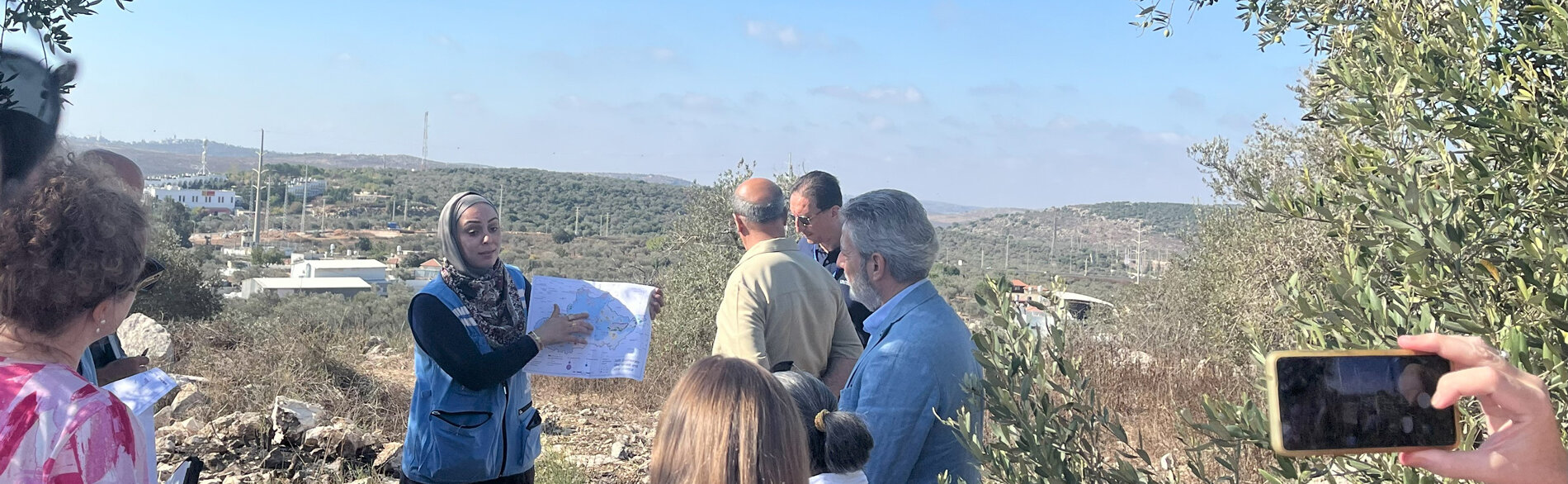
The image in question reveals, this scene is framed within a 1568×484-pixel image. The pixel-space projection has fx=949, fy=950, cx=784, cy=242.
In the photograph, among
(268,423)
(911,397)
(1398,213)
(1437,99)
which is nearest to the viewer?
(1398,213)

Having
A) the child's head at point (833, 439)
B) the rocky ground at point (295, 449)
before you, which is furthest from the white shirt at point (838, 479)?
the rocky ground at point (295, 449)

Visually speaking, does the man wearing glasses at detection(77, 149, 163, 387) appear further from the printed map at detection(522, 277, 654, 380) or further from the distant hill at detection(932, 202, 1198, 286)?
the distant hill at detection(932, 202, 1198, 286)

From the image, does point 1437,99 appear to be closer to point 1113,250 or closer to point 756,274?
point 756,274

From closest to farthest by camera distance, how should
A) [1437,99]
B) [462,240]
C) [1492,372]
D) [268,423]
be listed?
1. [1492,372]
2. [1437,99]
3. [462,240]
4. [268,423]

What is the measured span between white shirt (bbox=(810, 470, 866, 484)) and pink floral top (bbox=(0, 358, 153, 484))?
1.39 m

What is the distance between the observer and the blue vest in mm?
3461

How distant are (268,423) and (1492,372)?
6.83m

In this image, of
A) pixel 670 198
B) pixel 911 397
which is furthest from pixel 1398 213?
pixel 670 198

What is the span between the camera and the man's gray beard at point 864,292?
291 centimetres

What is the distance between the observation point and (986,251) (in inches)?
2516

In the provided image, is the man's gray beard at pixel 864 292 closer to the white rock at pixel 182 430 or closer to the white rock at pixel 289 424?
the white rock at pixel 289 424

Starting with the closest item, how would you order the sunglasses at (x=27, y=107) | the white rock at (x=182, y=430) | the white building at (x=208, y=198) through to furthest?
the sunglasses at (x=27, y=107) < the white rock at (x=182, y=430) < the white building at (x=208, y=198)

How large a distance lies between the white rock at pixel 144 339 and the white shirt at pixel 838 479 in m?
8.45

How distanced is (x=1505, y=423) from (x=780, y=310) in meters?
2.56
